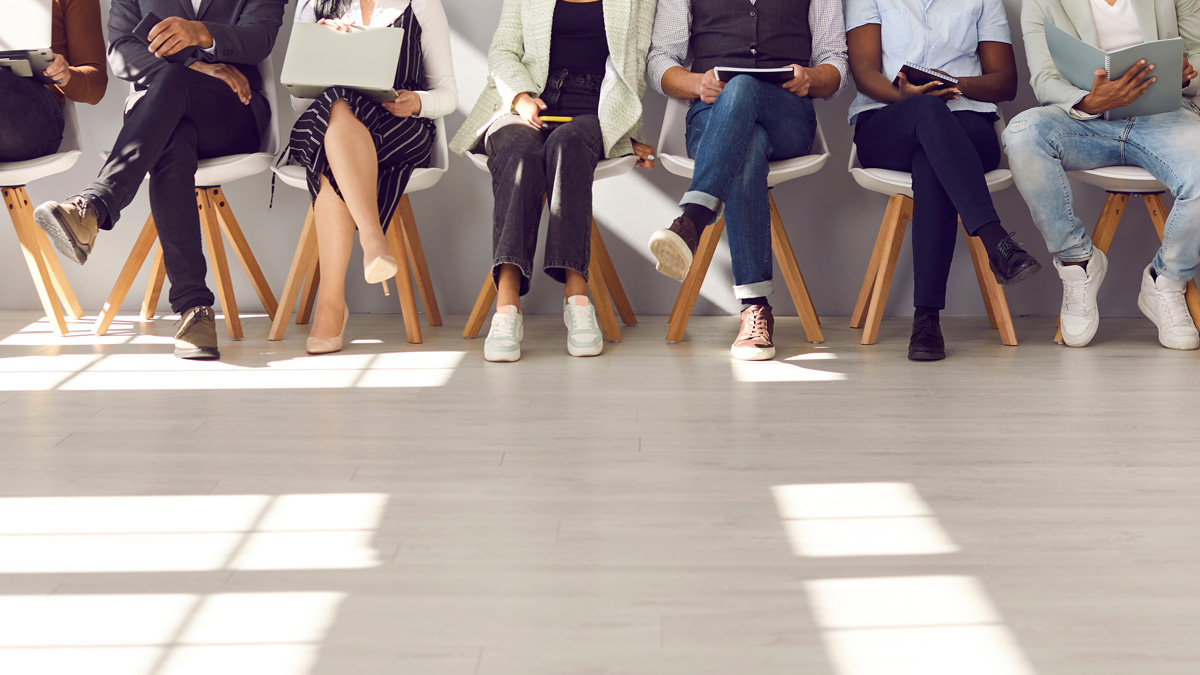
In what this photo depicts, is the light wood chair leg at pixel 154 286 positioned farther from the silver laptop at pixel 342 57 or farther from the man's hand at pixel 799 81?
the man's hand at pixel 799 81

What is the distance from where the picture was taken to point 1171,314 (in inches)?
114

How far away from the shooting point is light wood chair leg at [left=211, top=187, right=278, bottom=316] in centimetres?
316

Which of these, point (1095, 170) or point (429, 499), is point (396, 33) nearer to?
point (429, 499)

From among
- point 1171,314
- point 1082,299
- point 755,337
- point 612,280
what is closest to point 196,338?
point 612,280

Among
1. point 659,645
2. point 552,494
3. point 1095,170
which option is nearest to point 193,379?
point 552,494

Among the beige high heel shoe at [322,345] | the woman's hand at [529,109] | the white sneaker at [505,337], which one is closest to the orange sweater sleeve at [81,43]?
the beige high heel shoe at [322,345]

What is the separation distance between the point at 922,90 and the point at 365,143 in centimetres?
158

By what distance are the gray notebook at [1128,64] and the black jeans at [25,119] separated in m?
2.94

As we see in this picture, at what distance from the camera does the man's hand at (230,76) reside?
2959 mm

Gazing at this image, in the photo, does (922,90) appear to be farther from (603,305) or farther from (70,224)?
(70,224)

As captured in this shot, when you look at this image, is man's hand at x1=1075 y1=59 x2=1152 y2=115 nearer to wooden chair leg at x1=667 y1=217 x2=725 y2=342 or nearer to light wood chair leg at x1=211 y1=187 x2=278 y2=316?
wooden chair leg at x1=667 y1=217 x2=725 y2=342

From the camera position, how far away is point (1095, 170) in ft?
9.61

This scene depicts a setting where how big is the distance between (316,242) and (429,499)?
1.62 metres

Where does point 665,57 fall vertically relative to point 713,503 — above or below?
above
